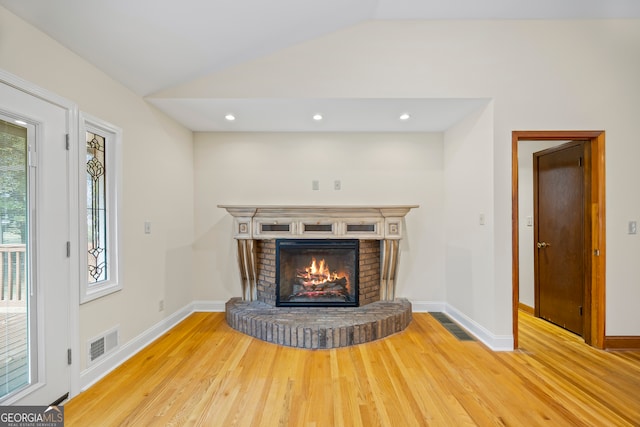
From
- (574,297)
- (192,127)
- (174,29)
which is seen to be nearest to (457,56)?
(174,29)

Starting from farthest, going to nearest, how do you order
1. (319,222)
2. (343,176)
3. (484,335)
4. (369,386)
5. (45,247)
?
(343,176), (319,222), (484,335), (369,386), (45,247)

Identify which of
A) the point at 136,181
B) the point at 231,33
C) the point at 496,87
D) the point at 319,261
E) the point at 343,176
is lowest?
the point at 319,261

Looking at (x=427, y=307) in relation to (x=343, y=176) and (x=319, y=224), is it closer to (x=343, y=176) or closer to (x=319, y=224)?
(x=319, y=224)

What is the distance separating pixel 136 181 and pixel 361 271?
2565 mm

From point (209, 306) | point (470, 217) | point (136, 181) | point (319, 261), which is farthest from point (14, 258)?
point (470, 217)

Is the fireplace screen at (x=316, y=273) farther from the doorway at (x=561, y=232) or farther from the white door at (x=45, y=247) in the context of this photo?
the doorway at (x=561, y=232)

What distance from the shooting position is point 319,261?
3.54 metres

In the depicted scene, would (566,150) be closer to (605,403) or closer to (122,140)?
(605,403)

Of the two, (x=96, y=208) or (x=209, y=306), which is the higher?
(x=96, y=208)

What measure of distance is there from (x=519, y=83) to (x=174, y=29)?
304cm

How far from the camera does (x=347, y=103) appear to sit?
2.77 meters

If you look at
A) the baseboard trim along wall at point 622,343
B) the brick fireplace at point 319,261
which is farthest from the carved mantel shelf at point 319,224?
the baseboard trim along wall at point 622,343

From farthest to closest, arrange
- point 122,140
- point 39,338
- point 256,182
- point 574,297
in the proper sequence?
point 256,182 < point 574,297 < point 122,140 < point 39,338

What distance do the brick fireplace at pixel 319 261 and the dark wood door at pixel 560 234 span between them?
168cm
